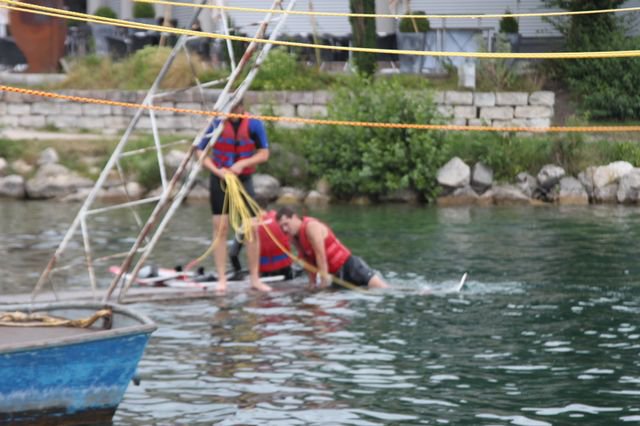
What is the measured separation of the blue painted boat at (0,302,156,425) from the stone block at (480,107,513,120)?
19911 millimetres

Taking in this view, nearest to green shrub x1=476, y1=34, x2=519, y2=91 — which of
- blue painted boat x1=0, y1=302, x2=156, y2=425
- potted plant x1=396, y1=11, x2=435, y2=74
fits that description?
potted plant x1=396, y1=11, x2=435, y2=74

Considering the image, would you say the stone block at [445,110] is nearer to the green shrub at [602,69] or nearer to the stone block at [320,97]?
the stone block at [320,97]

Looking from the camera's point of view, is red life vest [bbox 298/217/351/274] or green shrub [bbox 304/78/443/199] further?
green shrub [bbox 304/78/443/199]

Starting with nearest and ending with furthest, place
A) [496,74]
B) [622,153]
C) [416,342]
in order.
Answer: [416,342] < [622,153] < [496,74]

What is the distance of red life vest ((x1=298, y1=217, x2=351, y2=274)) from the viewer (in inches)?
647

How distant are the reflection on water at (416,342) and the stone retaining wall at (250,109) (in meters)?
8.42

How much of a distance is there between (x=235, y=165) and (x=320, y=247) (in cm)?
129

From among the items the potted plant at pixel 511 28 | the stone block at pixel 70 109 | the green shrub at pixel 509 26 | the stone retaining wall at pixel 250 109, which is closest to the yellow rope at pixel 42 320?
the stone retaining wall at pixel 250 109

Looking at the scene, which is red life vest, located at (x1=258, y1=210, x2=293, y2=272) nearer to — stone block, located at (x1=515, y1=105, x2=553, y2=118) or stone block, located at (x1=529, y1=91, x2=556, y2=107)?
stone block, located at (x1=515, y1=105, x2=553, y2=118)

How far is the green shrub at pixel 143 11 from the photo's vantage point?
38.1 m

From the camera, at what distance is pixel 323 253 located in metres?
16.4

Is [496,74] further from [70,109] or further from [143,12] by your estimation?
[143,12]

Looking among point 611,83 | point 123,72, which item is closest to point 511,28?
point 611,83

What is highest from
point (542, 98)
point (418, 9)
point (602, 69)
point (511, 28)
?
point (418, 9)
